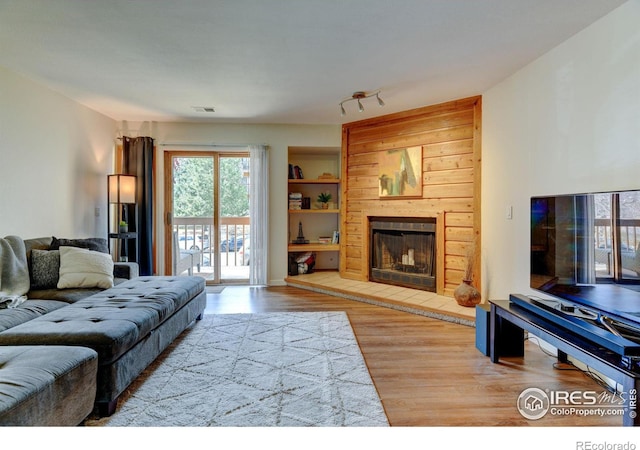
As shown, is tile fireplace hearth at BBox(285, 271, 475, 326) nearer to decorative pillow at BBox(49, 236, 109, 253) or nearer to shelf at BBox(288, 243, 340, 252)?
shelf at BBox(288, 243, 340, 252)

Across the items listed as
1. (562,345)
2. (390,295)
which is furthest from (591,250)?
(390,295)

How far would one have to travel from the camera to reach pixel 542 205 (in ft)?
7.84

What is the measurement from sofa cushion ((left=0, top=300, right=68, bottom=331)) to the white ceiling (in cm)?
194

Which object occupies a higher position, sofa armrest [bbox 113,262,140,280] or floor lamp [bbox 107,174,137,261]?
floor lamp [bbox 107,174,137,261]

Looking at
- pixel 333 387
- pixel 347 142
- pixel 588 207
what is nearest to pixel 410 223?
pixel 347 142

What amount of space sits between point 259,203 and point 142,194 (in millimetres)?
1610

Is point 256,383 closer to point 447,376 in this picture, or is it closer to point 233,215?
point 447,376

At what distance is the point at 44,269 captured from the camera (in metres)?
2.83

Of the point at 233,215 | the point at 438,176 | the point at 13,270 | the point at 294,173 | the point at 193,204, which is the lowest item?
the point at 13,270

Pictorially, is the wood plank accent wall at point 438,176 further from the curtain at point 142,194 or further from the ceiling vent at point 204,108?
the curtain at point 142,194

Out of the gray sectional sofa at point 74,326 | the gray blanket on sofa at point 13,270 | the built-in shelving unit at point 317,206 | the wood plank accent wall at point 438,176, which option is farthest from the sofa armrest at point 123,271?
the wood plank accent wall at point 438,176

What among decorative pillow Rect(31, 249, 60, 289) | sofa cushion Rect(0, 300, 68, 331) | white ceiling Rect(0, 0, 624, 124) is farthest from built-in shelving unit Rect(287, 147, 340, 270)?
sofa cushion Rect(0, 300, 68, 331)

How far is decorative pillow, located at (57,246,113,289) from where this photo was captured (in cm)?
281
